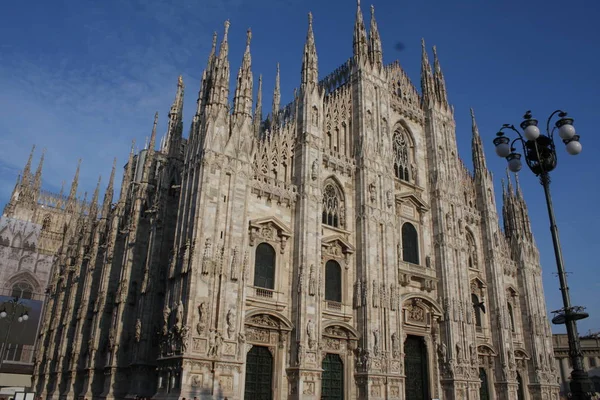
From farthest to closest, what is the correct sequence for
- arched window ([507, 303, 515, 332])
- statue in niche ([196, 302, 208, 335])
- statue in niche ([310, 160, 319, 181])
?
1. arched window ([507, 303, 515, 332])
2. statue in niche ([310, 160, 319, 181])
3. statue in niche ([196, 302, 208, 335])

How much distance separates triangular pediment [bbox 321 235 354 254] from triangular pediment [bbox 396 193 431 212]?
5.93m

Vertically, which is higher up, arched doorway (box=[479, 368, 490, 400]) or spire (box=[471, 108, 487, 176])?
spire (box=[471, 108, 487, 176])

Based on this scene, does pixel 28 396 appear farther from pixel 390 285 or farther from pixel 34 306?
pixel 34 306

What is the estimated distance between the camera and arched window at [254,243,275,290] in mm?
24625

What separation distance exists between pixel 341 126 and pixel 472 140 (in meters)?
14.5

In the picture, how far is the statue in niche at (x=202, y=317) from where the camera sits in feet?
67.4

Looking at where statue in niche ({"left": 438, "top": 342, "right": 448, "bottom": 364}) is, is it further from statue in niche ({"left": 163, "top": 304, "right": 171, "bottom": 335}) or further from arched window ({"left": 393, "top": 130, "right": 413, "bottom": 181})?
statue in niche ({"left": 163, "top": 304, "right": 171, "bottom": 335})

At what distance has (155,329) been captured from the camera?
82.1 ft

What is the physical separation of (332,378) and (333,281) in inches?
196

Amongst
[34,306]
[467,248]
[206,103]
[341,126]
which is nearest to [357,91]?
[341,126]

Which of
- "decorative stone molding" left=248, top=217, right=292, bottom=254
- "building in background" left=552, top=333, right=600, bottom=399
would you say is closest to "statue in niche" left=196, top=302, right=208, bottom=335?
"decorative stone molding" left=248, top=217, right=292, bottom=254

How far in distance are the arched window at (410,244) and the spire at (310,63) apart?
10948mm

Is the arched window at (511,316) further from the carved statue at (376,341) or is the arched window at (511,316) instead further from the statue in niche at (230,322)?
the statue in niche at (230,322)

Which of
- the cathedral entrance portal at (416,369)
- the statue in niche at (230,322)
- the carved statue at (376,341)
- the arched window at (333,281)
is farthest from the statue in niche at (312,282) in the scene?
the cathedral entrance portal at (416,369)
